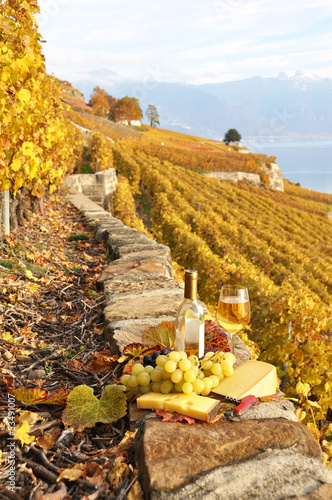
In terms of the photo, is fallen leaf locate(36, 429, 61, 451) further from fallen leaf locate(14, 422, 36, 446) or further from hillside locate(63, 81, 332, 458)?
hillside locate(63, 81, 332, 458)

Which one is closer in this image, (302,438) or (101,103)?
(302,438)

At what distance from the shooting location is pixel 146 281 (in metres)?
2.88

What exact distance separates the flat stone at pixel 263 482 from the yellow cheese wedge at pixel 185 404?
20 centimetres

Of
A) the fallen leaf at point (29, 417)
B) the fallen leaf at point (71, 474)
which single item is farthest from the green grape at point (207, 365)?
the fallen leaf at point (29, 417)

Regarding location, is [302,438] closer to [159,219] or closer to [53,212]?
[53,212]

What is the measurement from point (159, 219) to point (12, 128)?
841cm

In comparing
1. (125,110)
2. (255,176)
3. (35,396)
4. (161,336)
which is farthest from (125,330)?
(125,110)

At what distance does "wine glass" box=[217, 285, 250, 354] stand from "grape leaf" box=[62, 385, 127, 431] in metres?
0.51

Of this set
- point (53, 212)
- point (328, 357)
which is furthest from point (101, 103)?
point (328, 357)

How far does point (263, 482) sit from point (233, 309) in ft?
2.42

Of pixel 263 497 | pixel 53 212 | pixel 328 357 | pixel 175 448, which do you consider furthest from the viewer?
pixel 53 212

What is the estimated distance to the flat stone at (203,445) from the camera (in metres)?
1.01

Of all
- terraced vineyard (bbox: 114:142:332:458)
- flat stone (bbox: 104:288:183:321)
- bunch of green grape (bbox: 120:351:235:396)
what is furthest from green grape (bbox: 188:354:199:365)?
terraced vineyard (bbox: 114:142:332:458)

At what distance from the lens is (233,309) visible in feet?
5.26
